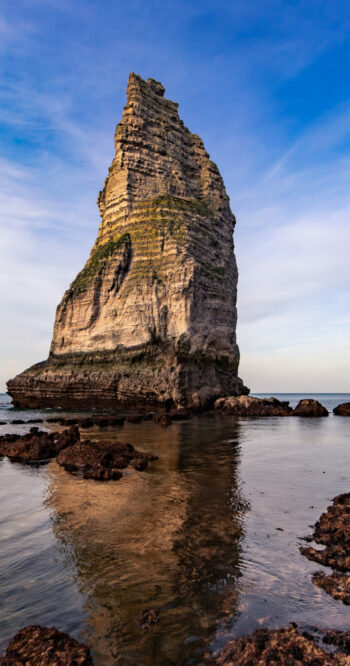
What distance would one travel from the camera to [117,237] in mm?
43000

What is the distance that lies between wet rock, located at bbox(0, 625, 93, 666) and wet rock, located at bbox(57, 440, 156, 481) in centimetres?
634

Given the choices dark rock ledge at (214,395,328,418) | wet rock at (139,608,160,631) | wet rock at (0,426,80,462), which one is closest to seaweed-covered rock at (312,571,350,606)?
wet rock at (139,608,160,631)

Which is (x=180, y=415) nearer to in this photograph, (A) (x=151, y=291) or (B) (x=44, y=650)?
(A) (x=151, y=291)

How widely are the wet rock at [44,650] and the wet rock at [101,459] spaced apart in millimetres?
6338

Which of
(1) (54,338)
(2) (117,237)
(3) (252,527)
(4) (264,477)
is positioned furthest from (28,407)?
Result: (3) (252,527)

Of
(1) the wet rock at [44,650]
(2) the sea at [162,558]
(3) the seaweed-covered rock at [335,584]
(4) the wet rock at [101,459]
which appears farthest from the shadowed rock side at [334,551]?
(4) the wet rock at [101,459]

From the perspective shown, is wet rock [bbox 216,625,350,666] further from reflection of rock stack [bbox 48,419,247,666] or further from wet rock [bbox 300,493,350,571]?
wet rock [bbox 300,493,350,571]

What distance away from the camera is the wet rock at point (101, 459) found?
31.5 feet

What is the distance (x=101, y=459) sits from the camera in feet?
35.4

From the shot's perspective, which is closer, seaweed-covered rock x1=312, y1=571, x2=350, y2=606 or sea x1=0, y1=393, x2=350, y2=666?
sea x1=0, y1=393, x2=350, y2=666

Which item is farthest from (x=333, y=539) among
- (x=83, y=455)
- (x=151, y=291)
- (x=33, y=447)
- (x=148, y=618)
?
(x=151, y=291)

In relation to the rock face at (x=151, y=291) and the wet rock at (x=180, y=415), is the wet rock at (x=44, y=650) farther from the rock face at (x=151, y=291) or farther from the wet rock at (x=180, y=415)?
the rock face at (x=151, y=291)

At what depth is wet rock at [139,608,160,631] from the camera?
3449mm

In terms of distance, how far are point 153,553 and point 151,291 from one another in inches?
1341
